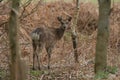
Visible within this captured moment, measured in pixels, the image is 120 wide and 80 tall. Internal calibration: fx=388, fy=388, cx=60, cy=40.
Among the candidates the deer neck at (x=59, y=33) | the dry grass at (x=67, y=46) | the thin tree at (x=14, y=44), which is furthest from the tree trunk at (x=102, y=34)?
the thin tree at (x=14, y=44)

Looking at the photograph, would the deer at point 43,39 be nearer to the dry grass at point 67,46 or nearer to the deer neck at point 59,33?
the deer neck at point 59,33

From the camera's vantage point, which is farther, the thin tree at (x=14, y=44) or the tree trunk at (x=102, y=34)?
the tree trunk at (x=102, y=34)

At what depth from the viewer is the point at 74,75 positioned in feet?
29.1

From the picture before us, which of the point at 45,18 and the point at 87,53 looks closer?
the point at 87,53

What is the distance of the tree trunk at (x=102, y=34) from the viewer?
26.3ft

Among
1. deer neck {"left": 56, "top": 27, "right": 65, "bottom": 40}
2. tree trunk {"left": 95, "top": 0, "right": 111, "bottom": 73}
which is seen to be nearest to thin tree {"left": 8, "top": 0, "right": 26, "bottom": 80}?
tree trunk {"left": 95, "top": 0, "right": 111, "bottom": 73}

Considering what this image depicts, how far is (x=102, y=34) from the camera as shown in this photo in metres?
8.25

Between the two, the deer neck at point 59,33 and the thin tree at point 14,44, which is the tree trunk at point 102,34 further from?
the thin tree at point 14,44

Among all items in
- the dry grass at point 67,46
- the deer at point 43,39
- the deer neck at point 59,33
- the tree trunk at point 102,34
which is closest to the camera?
the tree trunk at point 102,34

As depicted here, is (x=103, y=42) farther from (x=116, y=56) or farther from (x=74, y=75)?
(x=116, y=56)

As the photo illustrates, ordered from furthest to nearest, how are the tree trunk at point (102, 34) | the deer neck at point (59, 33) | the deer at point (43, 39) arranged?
the deer neck at point (59, 33)
the deer at point (43, 39)
the tree trunk at point (102, 34)

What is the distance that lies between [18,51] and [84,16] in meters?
12.1

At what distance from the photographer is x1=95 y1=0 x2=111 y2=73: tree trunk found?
8.01m

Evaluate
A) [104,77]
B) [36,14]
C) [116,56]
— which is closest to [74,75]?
[104,77]
